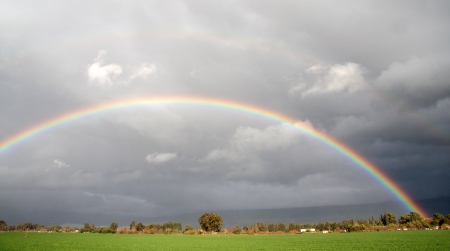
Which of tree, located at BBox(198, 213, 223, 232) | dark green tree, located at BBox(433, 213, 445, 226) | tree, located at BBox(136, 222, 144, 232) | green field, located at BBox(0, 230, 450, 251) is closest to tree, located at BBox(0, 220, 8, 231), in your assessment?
tree, located at BBox(136, 222, 144, 232)

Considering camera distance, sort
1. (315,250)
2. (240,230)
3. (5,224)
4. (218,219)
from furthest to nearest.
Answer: (5,224), (218,219), (240,230), (315,250)

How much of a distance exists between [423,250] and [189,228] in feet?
436

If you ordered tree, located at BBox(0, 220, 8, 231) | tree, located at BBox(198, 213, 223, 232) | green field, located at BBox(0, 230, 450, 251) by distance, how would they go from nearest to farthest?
1. green field, located at BBox(0, 230, 450, 251)
2. tree, located at BBox(198, 213, 223, 232)
3. tree, located at BBox(0, 220, 8, 231)

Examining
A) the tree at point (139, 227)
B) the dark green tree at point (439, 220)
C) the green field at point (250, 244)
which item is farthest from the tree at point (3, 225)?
the dark green tree at point (439, 220)

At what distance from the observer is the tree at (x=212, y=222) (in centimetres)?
14625

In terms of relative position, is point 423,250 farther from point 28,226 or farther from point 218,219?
point 28,226

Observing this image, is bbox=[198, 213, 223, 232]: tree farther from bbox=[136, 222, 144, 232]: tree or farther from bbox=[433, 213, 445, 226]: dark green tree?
bbox=[433, 213, 445, 226]: dark green tree

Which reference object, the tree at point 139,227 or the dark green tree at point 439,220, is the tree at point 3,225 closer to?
the tree at point 139,227

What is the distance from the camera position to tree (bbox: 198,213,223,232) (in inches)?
5758

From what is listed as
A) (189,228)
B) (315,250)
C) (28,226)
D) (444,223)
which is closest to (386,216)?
(444,223)

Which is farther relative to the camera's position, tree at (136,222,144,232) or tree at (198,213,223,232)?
tree at (136,222,144,232)

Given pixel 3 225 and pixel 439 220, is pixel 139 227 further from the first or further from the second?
pixel 439 220

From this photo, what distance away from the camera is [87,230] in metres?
151

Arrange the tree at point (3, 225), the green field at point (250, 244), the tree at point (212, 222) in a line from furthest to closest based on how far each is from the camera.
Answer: the tree at point (3, 225) → the tree at point (212, 222) → the green field at point (250, 244)
